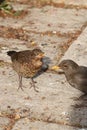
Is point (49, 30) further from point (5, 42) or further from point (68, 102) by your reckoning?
point (68, 102)

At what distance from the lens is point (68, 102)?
18.1 ft

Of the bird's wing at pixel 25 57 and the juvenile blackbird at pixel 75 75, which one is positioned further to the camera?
the bird's wing at pixel 25 57

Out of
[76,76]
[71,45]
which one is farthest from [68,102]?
[71,45]

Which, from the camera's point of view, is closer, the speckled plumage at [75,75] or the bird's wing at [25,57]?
the speckled plumage at [75,75]

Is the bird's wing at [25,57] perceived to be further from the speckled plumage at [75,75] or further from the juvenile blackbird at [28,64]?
the speckled plumage at [75,75]

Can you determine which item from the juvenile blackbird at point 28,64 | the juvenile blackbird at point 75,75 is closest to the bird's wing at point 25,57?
the juvenile blackbird at point 28,64

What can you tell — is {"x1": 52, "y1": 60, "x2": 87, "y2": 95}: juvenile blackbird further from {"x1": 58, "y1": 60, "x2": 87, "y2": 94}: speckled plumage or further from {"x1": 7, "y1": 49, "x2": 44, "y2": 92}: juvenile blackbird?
{"x1": 7, "y1": 49, "x2": 44, "y2": 92}: juvenile blackbird

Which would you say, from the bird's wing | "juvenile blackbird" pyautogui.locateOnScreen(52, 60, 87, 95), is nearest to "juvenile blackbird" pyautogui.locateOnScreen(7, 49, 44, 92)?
the bird's wing

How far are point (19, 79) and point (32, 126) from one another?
3.82 ft

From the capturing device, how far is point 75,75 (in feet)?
18.7

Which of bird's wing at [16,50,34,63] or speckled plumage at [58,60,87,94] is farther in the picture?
bird's wing at [16,50,34,63]

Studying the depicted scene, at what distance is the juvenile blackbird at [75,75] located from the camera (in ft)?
18.2

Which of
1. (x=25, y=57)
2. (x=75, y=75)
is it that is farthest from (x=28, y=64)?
(x=75, y=75)

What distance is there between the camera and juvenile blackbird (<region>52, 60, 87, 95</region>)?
556 centimetres
